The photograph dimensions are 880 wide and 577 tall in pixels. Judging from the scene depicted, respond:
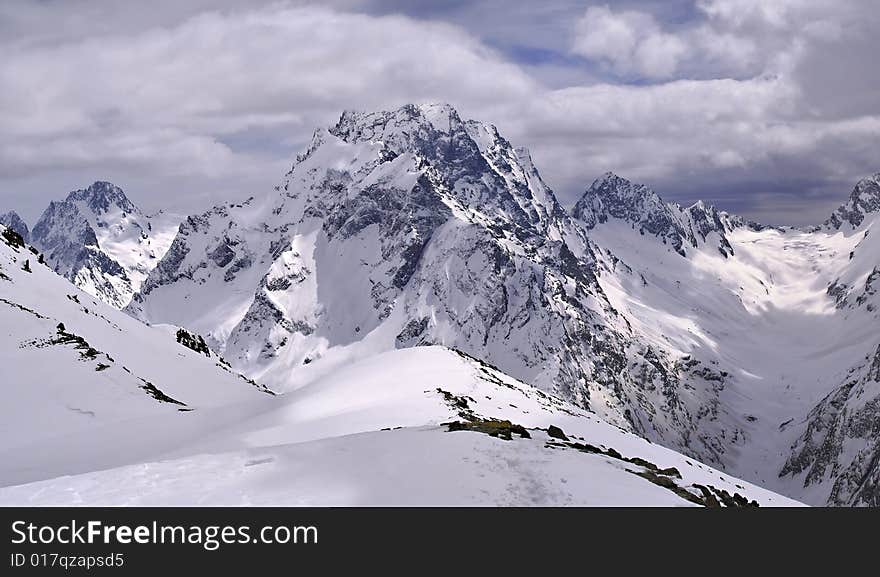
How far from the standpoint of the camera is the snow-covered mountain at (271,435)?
1964cm

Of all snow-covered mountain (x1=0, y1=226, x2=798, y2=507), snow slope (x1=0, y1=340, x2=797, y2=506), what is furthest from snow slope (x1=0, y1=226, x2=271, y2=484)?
snow slope (x1=0, y1=340, x2=797, y2=506)

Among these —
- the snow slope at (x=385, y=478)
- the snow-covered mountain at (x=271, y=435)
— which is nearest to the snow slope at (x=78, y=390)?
the snow-covered mountain at (x=271, y=435)

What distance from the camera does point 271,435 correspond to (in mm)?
35844

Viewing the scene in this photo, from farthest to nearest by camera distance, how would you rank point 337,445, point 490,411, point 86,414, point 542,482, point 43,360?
point 490,411 < point 43,360 < point 86,414 < point 337,445 < point 542,482

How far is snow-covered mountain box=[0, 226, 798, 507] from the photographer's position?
64.4ft

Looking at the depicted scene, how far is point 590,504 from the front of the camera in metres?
19.0

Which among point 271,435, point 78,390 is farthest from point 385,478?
point 78,390

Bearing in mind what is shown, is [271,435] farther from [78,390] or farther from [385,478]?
[385,478]

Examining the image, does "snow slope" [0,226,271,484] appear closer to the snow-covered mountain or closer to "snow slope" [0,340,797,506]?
the snow-covered mountain

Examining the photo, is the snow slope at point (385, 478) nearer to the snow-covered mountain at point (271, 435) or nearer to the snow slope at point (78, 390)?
the snow-covered mountain at point (271, 435)
